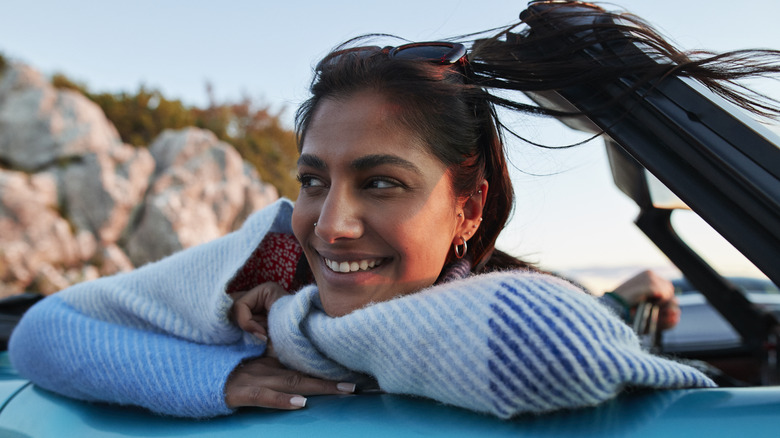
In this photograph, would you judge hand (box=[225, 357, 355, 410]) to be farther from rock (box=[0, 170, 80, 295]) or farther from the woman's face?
rock (box=[0, 170, 80, 295])

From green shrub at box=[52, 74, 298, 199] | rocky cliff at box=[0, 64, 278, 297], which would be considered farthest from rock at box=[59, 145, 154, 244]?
green shrub at box=[52, 74, 298, 199]

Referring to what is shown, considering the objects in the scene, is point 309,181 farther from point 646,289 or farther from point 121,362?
point 646,289

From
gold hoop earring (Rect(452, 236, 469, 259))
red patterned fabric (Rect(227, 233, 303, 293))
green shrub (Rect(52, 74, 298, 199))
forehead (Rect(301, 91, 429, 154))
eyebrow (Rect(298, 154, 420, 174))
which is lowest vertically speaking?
green shrub (Rect(52, 74, 298, 199))

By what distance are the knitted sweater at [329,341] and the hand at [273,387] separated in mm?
28

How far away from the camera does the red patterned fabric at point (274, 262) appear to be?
5.67 ft

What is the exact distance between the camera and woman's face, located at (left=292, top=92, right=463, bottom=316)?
129 centimetres

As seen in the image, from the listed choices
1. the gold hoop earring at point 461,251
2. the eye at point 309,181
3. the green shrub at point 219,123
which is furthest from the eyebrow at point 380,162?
the green shrub at point 219,123

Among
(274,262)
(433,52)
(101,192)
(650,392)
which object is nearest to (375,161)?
(433,52)

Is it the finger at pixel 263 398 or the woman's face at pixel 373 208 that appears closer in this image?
the finger at pixel 263 398

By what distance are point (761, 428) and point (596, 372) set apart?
256mm

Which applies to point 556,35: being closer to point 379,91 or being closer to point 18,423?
point 379,91

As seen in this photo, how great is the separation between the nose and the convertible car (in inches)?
14.2

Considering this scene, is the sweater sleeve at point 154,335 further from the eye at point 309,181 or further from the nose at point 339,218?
the nose at point 339,218

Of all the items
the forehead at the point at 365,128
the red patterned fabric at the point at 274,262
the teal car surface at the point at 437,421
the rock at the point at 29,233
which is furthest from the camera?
the rock at the point at 29,233
